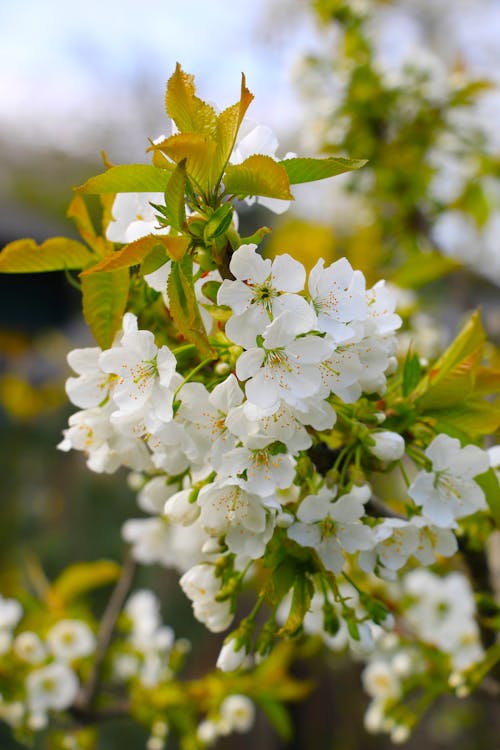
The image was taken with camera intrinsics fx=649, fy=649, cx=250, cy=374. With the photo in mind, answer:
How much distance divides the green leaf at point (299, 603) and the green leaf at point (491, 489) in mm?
210

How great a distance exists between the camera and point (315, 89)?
2.10 m

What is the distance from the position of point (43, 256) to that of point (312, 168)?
0.32 meters

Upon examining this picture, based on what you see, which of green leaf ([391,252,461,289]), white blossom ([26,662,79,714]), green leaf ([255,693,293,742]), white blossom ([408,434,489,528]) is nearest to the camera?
white blossom ([408,434,489,528])

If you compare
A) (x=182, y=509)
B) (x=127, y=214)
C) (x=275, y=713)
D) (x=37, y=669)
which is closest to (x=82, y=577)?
(x=37, y=669)

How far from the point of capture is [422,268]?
1.62m

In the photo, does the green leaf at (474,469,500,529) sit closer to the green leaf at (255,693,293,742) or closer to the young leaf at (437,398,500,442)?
the young leaf at (437,398,500,442)

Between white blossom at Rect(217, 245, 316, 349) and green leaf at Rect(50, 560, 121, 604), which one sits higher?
white blossom at Rect(217, 245, 316, 349)

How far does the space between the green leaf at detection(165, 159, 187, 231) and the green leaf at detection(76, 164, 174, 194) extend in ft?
0.13

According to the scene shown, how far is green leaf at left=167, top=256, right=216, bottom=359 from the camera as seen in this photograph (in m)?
0.57

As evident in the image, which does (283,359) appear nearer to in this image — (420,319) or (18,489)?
(420,319)

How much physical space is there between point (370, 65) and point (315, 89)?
0.20 m

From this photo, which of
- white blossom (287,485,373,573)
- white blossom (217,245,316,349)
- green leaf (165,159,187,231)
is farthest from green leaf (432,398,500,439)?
green leaf (165,159,187,231)

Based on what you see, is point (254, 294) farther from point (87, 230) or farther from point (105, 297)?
point (87, 230)

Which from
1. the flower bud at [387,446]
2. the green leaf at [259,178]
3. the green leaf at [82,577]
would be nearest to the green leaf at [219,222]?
the green leaf at [259,178]
